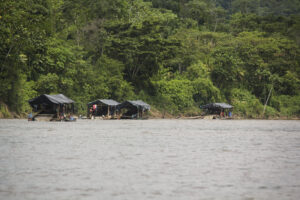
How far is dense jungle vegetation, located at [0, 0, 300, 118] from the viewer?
5453 centimetres

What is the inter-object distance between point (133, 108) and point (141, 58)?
9328 millimetres

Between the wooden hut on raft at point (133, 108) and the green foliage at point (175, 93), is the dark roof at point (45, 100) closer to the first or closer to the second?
the wooden hut on raft at point (133, 108)

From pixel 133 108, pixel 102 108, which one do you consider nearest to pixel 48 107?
pixel 102 108

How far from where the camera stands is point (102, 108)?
6019 centimetres

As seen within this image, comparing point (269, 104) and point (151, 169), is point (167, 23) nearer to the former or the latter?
point (269, 104)

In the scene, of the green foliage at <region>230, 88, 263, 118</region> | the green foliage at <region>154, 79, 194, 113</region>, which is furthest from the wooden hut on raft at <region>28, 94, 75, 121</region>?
the green foliage at <region>230, 88, 263, 118</region>

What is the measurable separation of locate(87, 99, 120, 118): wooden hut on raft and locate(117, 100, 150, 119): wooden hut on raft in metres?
1.07

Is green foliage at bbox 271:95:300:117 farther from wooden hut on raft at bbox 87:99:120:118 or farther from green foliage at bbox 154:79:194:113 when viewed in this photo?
wooden hut on raft at bbox 87:99:120:118

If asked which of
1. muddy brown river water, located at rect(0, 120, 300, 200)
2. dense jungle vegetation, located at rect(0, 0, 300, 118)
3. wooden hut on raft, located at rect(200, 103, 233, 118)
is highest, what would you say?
dense jungle vegetation, located at rect(0, 0, 300, 118)

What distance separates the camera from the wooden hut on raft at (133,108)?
57500mm

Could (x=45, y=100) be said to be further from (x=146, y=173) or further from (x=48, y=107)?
(x=146, y=173)

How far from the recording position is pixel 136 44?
65.4 metres

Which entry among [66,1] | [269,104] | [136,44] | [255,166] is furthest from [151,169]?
[269,104]

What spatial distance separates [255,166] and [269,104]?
6916cm
